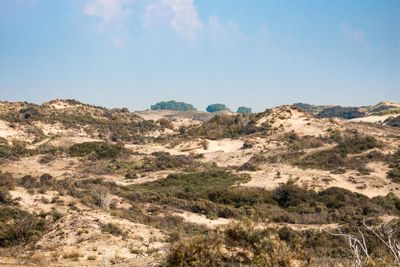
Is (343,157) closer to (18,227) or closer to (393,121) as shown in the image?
(18,227)

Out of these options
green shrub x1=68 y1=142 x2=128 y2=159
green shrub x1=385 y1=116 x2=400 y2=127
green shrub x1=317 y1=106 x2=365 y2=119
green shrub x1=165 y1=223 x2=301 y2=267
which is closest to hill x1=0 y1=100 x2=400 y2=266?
green shrub x1=165 y1=223 x2=301 y2=267

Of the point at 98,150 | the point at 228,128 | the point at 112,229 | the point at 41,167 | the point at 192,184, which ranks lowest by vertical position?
the point at 112,229

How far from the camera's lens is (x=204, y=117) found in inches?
6299

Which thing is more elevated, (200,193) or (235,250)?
(235,250)

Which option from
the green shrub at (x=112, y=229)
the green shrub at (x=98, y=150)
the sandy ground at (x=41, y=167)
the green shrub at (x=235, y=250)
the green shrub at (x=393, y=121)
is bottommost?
the green shrub at (x=112, y=229)

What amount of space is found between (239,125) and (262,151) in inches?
727

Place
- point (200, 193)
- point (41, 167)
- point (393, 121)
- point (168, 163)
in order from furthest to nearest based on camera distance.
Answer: point (393, 121) < point (168, 163) < point (41, 167) < point (200, 193)

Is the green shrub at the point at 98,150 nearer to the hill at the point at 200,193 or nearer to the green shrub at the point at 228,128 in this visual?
the hill at the point at 200,193

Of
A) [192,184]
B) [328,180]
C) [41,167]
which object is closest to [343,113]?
[328,180]

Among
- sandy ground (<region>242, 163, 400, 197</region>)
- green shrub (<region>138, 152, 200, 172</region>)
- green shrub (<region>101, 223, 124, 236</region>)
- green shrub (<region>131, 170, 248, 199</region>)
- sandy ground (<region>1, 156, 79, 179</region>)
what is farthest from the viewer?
green shrub (<region>138, 152, 200, 172</region>)

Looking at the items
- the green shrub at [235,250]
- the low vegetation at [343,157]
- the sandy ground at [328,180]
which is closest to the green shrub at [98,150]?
the sandy ground at [328,180]

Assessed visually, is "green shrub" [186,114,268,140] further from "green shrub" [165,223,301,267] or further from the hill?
"green shrub" [165,223,301,267]

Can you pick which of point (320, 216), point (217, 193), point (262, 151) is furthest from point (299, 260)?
point (262, 151)

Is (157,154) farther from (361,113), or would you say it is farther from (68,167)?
(361,113)
